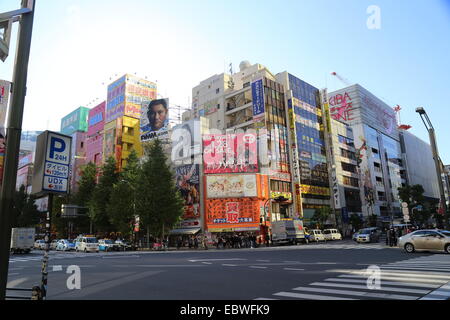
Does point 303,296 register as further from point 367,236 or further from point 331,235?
point 331,235

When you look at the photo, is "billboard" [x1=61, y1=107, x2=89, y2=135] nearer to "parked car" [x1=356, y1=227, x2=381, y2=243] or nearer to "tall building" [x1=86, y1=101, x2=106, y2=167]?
"tall building" [x1=86, y1=101, x2=106, y2=167]

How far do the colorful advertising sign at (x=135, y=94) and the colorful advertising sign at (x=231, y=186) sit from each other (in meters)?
30.1

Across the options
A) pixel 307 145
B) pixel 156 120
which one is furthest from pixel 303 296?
pixel 307 145

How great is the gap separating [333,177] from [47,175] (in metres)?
65.6

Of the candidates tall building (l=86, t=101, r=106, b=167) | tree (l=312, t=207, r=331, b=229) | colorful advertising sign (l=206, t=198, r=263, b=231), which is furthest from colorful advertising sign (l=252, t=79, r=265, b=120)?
tall building (l=86, t=101, r=106, b=167)

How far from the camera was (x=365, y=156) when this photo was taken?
7919 cm

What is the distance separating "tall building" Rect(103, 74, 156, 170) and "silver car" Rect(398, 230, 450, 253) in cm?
5641

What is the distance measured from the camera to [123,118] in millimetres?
66250

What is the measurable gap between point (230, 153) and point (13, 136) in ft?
149

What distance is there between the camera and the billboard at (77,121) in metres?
88.1

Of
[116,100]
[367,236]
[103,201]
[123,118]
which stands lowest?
[367,236]

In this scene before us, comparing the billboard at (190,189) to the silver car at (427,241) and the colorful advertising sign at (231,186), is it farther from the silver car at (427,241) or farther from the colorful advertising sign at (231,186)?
the silver car at (427,241)

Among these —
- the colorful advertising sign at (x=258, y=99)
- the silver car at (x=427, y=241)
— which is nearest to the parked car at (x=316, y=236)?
the colorful advertising sign at (x=258, y=99)
